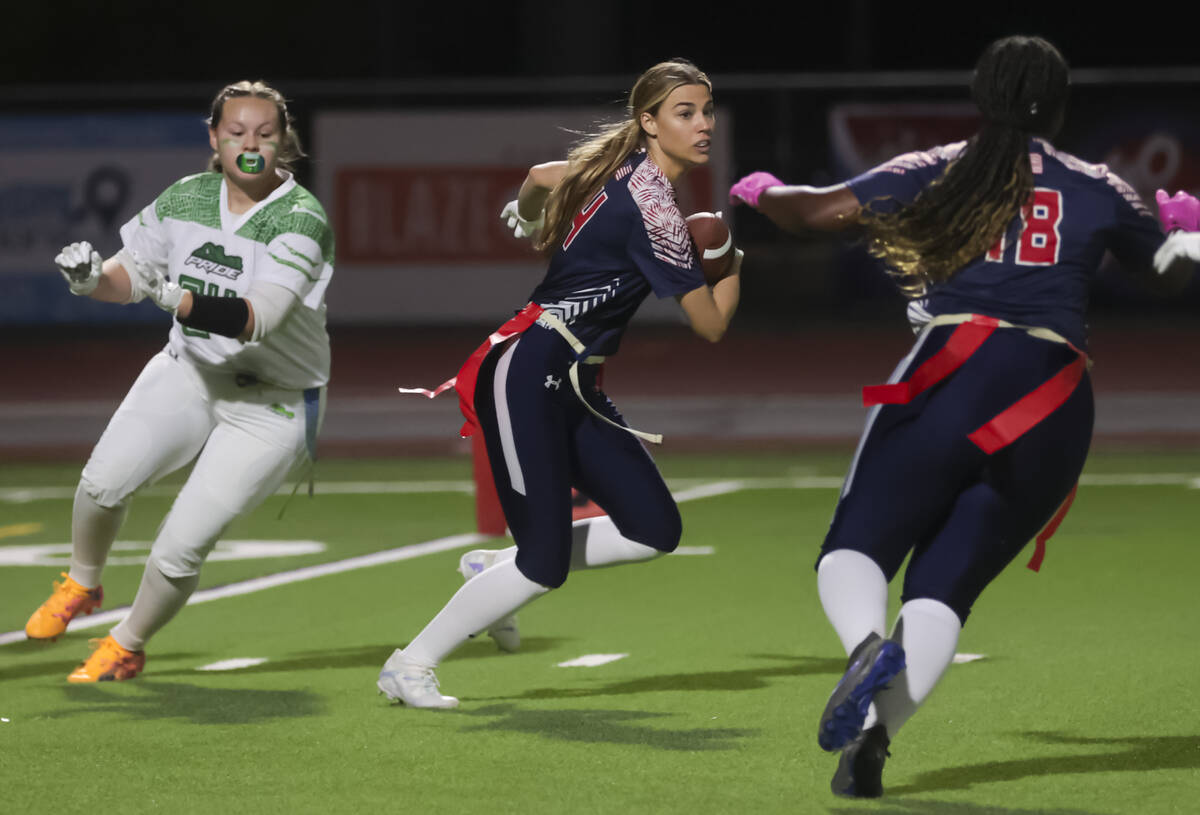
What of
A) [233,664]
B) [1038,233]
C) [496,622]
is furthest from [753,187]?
[233,664]

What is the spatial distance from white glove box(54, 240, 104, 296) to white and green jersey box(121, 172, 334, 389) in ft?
1.60

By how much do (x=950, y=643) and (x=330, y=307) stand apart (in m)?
16.9

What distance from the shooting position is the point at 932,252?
512 cm

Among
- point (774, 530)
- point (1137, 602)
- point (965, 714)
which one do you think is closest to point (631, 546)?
point (965, 714)

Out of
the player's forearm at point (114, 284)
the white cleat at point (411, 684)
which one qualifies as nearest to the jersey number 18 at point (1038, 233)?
the white cleat at point (411, 684)

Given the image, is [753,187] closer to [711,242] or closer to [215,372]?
[711,242]

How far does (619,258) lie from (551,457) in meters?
0.63

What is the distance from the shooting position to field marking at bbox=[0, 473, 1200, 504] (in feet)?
43.3

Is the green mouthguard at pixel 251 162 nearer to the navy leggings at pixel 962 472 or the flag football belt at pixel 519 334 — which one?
the flag football belt at pixel 519 334

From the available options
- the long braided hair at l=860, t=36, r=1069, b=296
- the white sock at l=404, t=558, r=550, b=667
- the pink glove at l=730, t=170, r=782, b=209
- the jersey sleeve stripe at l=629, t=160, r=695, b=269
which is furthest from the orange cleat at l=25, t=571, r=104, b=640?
the long braided hair at l=860, t=36, r=1069, b=296

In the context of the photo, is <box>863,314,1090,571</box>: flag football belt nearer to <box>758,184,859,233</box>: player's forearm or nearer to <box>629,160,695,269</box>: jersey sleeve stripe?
<box>758,184,859,233</box>: player's forearm

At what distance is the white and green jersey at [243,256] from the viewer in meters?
7.00

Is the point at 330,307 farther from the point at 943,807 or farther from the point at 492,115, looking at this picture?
the point at 943,807

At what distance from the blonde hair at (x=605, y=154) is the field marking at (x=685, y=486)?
665cm
